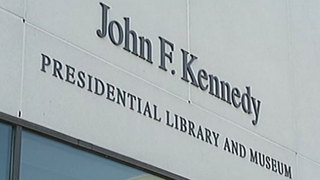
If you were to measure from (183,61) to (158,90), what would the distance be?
0.72 meters

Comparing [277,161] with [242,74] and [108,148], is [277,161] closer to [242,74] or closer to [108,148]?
[242,74]

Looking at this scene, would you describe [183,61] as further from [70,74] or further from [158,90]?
[70,74]

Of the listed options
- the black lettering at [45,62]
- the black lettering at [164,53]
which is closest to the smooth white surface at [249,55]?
the black lettering at [164,53]

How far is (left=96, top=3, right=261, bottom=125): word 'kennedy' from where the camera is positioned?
9.86m

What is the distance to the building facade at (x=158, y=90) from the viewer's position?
8648 mm

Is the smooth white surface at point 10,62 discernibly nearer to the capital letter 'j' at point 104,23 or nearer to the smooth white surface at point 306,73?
the capital letter 'j' at point 104,23

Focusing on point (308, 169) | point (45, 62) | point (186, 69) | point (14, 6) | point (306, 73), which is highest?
point (306, 73)

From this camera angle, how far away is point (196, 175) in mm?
10570

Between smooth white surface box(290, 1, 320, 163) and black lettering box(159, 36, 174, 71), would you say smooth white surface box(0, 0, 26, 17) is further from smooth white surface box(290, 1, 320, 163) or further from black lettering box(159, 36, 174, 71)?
smooth white surface box(290, 1, 320, 163)

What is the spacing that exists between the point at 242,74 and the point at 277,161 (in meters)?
1.23

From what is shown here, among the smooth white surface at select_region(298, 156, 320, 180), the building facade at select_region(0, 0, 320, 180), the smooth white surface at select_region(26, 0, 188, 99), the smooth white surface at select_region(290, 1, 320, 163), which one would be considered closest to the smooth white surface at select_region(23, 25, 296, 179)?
the building facade at select_region(0, 0, 320, 180)

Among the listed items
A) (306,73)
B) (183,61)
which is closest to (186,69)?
(183,61)

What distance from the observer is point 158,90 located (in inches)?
404

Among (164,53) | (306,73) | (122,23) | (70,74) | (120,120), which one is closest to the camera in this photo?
(70,74)
